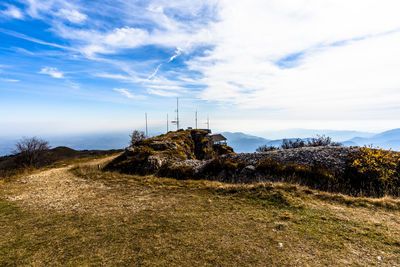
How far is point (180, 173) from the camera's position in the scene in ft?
50.8

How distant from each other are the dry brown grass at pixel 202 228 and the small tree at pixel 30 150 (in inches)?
1988

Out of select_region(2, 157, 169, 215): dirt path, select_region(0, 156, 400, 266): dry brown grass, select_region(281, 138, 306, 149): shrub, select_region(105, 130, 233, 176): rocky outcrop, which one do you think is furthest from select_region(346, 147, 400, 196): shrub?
select_region(281, 138, 306, 149): shrub

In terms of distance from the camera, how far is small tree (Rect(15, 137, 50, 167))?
47181 millimetres

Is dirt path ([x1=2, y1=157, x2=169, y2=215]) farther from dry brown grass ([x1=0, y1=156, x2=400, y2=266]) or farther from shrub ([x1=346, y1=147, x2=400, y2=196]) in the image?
shrub ([x1=346, y1=147, x2=400, y2=196])

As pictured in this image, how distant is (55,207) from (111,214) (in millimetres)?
3703

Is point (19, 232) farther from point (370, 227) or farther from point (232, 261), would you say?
point (370, 227)

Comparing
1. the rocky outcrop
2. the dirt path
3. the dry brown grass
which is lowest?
the dry brown grass

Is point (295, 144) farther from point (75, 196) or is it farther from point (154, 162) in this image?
point (75, 196)

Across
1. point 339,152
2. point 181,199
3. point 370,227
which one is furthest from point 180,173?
point 339,152

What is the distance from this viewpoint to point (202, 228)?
252 inches

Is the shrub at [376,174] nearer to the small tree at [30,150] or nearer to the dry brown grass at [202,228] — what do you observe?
the dry brown grass at [202,228]

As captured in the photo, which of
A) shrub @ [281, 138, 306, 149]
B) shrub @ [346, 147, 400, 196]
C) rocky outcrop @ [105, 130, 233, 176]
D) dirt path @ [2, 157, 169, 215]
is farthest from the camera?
shrub @ [281, 138, 306, 149]

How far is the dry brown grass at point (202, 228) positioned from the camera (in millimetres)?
4938

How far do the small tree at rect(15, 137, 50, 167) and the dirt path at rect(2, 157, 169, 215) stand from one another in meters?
45.5
